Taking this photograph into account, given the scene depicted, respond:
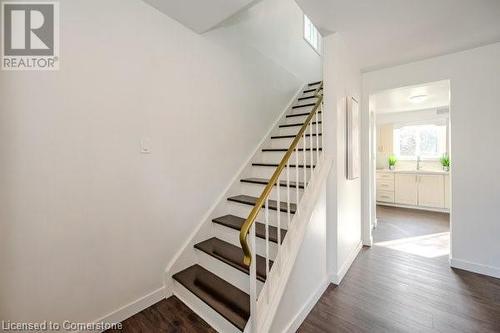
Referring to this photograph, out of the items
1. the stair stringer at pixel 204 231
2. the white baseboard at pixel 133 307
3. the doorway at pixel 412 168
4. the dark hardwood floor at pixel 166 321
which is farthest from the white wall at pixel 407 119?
the white baseboard at pixel 133 307

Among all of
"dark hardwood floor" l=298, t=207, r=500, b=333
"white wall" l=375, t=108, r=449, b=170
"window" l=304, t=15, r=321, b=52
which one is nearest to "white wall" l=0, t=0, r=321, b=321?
"dark hardwood floor" l=298, t=207, r=500, b=333

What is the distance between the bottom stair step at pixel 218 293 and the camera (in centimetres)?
151

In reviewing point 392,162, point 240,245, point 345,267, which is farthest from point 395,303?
point 392,162

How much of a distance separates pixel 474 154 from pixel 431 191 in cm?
299

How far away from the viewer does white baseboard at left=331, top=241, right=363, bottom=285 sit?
7.12 feet

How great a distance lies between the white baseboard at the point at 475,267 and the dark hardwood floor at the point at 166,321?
2.79m

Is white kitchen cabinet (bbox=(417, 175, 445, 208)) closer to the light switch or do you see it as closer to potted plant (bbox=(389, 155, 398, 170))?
potted plant (bbox=(389, 155, 398, 170))

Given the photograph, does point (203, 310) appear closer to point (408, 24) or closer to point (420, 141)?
point (408, 24)

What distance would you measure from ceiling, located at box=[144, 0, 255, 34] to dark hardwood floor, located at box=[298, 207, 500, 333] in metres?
2.69

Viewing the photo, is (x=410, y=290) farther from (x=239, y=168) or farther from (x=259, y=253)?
(x=239, y=168)

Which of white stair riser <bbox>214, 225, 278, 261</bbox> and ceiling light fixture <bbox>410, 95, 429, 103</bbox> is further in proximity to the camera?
ceiling light fixture <bbox>410, 95, 429, 103</bbox>

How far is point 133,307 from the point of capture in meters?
1.76

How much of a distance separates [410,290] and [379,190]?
13.1 ft

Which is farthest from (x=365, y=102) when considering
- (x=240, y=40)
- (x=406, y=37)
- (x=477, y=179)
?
(x=240, y=40)
